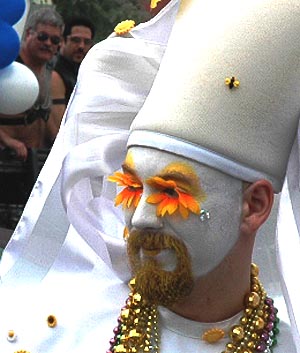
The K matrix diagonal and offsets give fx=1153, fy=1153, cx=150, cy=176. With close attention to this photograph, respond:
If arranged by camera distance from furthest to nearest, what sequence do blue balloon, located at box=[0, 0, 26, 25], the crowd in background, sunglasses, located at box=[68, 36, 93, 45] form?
sunglasses, located at box=[68, 36, 93, 45]
the crowd in background
blue balloon, located at box=[0, 0, 26, 25]

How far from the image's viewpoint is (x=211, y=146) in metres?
2.23

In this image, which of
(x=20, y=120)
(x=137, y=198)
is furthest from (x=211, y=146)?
(x=20, y=120)

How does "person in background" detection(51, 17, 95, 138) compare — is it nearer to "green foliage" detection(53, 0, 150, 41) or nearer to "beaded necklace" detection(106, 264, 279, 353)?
"beaded necklace" detection(106, 264, 279, 353)

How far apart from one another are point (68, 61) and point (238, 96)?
332cm

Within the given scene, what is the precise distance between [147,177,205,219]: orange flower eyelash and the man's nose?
0.01m

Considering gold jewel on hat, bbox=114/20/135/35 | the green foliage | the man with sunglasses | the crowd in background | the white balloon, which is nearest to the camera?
gold jewel on hat, bbox=114/20/135/35

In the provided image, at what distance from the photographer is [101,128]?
2.53m

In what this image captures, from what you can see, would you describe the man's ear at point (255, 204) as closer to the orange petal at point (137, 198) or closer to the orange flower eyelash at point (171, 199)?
the orange flower eyelash at point (171, 199)

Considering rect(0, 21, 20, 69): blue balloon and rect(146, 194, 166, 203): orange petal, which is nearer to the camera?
rect(146, 194, 166, 203): orange petal

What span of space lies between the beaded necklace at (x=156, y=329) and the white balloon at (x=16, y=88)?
208cm

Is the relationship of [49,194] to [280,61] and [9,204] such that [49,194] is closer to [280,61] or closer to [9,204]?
[280,61]

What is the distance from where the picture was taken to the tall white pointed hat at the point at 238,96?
221cm

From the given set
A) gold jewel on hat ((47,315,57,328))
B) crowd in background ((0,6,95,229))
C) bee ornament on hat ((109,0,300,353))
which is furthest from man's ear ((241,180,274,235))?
crowd in background ((0,6,95,229))

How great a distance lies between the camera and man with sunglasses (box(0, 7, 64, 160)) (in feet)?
16.4
